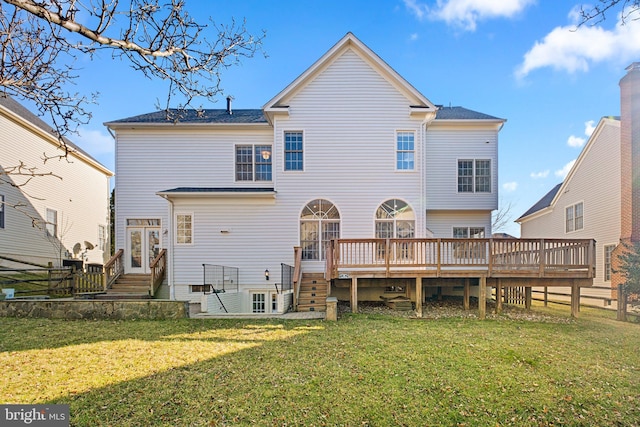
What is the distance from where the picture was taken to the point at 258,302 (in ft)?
44.9

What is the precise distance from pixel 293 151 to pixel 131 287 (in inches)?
332

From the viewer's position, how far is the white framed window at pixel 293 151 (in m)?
13.7

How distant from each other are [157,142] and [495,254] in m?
13.8

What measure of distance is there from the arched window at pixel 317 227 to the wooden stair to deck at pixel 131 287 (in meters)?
6.32

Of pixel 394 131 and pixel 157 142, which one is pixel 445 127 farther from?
pixel 157 142

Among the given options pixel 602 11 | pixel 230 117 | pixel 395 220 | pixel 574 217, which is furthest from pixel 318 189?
pixel 574 217

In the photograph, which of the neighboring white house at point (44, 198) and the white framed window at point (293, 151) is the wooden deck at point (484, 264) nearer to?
the white framed window at point (293, 151)

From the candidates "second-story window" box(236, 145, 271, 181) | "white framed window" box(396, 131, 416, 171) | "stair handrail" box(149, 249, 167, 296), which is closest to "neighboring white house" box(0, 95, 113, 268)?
"stair handrail" box(149, 249, 167, 296)

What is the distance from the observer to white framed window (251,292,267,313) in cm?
1362

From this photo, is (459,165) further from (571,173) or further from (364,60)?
(571,173)

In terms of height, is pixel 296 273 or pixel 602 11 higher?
pixel 602 11

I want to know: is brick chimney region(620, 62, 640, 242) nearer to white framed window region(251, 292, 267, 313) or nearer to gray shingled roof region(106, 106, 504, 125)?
gray shingled roof region(106, 106, 504, 125)

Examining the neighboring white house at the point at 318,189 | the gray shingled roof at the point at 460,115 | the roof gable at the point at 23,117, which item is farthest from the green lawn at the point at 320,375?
the roof gable at the point at 23,117

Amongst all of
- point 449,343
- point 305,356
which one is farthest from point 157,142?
point 449,343
